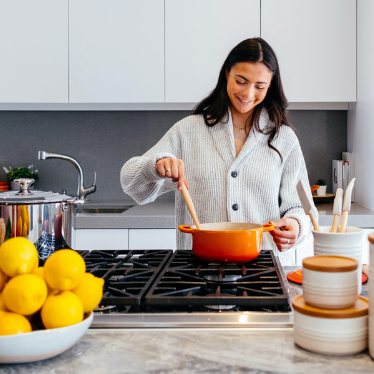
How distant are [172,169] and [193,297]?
1.60ft

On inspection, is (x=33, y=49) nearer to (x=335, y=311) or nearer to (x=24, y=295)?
(x=24, y=295)

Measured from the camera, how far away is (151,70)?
259 centimetres

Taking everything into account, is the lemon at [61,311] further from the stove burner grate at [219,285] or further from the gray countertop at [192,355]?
the stove burner grate at [219,285]

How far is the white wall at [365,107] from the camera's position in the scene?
2410mm

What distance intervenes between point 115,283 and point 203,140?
0.81 m

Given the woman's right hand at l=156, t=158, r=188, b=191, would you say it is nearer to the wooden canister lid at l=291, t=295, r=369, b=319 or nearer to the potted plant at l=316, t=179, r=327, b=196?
the wooden canister lid at l=291, t=295, r=369, b=319

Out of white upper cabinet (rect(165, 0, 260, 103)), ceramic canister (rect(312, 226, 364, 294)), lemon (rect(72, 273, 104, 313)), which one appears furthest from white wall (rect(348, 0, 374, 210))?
lemon (rect(72, 273, 104, 313))

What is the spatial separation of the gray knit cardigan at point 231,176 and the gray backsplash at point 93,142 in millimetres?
1277

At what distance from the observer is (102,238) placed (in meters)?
2.33

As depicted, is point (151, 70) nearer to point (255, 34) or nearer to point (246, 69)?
point (255, 34)

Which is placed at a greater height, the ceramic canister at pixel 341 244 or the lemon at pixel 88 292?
the ceramic canister at pixel 341 244

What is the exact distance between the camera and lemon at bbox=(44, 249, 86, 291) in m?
0.73

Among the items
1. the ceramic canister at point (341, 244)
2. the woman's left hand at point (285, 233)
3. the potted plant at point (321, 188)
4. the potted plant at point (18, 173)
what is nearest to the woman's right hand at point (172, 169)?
the woman's left hand at point (285, 233)

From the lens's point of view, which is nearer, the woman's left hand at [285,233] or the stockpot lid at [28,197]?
the stockpot lid at [28,197]
